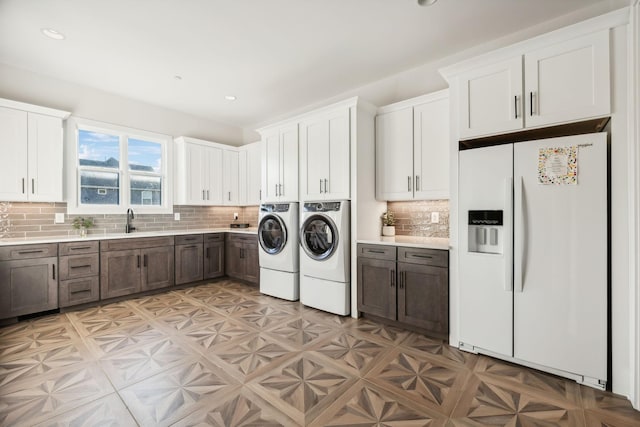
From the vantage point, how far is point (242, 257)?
190 inches

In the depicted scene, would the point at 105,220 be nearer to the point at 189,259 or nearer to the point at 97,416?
the point at 189,259

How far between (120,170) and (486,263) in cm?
502

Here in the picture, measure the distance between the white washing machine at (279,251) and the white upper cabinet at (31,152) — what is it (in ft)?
8.66

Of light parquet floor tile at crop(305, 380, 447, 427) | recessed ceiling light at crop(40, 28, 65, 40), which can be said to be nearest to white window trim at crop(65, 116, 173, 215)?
recessed ceiling light at crop(40, 28, 65, 40)

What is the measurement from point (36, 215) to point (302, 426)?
4265mm

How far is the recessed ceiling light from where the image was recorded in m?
2.86

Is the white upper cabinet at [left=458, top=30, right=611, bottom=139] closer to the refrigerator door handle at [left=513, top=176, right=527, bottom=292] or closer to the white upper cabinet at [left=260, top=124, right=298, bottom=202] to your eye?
the refrigerator door handle at [left=513, top=176, right=527, bottom=292]

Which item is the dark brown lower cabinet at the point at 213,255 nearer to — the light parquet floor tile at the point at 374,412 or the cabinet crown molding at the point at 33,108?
the cabinet crown molding at the point at 33,108

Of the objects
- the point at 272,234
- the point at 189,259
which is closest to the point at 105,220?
the point at 189,259

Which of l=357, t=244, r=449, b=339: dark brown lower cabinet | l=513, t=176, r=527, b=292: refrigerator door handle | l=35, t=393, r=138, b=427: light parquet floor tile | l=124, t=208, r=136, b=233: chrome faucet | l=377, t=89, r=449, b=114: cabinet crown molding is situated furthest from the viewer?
l=124, t=208, r=136, b=233: chrome faucet

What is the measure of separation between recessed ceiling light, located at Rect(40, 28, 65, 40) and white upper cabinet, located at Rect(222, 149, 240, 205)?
8.90 feet

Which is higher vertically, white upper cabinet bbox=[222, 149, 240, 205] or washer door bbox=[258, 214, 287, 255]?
white upper cabinet bbox=[222, 149, 240, 205]

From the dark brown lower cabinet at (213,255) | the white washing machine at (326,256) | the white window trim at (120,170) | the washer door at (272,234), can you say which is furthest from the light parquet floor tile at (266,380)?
the dark brown lower cabinet at (213,255)

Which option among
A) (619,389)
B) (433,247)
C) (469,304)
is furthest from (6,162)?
(619,389)
